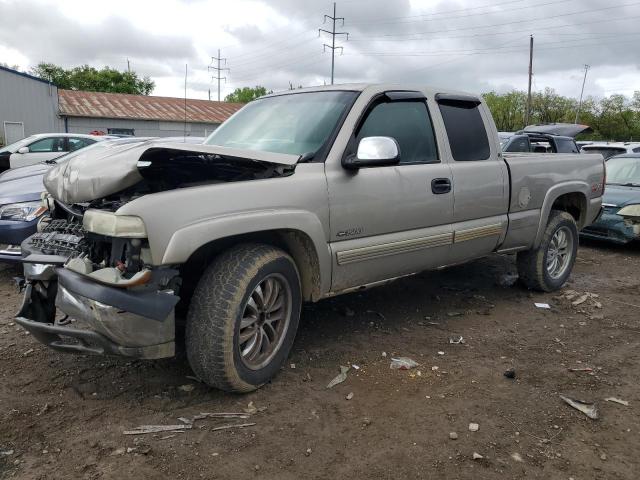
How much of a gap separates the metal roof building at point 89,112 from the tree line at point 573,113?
37.2m

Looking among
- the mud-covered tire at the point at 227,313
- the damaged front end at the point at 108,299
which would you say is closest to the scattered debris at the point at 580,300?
the mud-covered tire at the point at 227,313

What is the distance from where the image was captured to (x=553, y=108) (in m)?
67.9

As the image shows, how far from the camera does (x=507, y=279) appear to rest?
6211 mm

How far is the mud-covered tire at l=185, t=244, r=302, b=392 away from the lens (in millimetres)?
2982

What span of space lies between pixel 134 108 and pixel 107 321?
1422 inches

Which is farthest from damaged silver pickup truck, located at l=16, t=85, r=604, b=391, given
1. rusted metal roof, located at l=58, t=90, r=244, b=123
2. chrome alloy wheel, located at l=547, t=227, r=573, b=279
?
rusted metal roof, located at l=58, t=90, r=244, b=123

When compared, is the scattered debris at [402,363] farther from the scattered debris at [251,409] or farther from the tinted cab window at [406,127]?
the tinted cab window at [406,127]

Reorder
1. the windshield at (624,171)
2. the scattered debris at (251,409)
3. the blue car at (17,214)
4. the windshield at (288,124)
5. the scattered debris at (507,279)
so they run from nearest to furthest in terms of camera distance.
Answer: the scattered debris at (251,409), the windshield at (288,124), the blue car at (17,214), the scattered debris at (507,279), the windshield at (624,171)

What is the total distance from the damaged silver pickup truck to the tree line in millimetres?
60834

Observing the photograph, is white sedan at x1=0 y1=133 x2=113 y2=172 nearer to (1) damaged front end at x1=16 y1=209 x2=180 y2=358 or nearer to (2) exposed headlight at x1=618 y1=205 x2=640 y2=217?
(1) damaged front end at x1=16 y1=209 x2=180 y2=358

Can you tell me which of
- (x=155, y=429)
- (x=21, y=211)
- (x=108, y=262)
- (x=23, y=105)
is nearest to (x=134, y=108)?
(x=23, y=105)

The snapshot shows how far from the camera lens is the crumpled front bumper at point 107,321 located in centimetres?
270

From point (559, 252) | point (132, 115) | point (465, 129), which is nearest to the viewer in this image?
point (465, 129)

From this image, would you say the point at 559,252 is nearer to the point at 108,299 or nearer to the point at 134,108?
the point at 108,299
